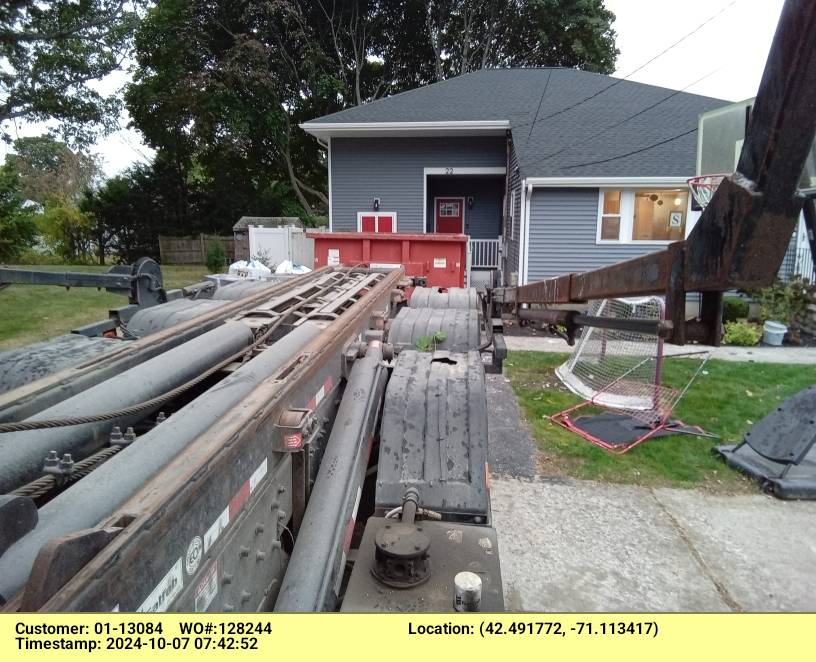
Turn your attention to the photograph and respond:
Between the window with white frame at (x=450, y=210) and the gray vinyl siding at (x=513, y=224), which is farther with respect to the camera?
the window with white frame at (x=450, y=210)

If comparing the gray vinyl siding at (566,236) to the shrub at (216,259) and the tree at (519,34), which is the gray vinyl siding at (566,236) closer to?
the shrub at (216,259)

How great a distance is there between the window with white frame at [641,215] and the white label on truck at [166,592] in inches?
501

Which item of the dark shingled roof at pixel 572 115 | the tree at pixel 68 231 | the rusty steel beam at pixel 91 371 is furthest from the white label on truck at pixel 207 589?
the tree at pixel 68 231

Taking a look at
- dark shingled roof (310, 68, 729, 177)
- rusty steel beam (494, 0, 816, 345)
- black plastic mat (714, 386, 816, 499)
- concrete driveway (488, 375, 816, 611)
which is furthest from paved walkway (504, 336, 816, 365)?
rusty steel beam (494, 0, 816, 345)

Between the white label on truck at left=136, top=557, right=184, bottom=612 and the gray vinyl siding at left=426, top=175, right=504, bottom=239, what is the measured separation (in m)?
16.6

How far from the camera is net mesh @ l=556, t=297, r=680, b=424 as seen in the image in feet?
21.1

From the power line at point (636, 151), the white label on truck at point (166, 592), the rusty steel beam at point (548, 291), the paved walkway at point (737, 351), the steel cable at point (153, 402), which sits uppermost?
the power line at point (636, 151)

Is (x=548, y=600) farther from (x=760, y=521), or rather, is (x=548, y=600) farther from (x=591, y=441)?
(x=591, y=441)

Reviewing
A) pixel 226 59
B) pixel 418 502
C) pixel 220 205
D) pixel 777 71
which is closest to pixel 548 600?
Result: pixel 418 502

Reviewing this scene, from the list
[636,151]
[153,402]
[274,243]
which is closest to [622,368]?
[153,402]

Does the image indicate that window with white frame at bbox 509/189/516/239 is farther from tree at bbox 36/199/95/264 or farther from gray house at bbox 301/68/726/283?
tree at bbox 36/199/95/264

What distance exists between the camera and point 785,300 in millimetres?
10562

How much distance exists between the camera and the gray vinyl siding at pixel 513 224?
44.2ft

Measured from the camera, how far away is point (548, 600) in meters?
3.34
